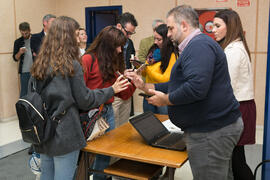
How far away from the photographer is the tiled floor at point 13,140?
319 cm

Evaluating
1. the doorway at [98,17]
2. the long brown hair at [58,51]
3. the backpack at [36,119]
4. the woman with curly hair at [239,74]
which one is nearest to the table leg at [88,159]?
the backpack at [36,119]

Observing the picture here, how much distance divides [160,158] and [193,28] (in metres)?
0.74

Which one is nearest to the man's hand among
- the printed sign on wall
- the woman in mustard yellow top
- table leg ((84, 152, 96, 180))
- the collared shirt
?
the collared shirt

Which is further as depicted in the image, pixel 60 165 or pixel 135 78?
pixel 135 78

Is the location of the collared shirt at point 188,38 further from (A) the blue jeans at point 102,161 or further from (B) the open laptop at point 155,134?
Result: (A) the blue jeans at point 102,161

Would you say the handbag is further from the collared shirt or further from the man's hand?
the collared shirt

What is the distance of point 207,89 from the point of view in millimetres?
1545

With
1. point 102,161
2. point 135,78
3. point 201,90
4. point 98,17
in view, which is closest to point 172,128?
point 135,78

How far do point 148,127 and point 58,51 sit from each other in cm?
80

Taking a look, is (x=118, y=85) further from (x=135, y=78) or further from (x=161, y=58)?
(x=161, y=58)

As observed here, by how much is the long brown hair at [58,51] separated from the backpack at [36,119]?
0.24ft

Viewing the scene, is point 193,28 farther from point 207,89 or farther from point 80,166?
point 80,166

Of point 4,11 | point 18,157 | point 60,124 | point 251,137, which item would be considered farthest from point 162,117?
point 4,11

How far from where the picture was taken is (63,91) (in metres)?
1.75
